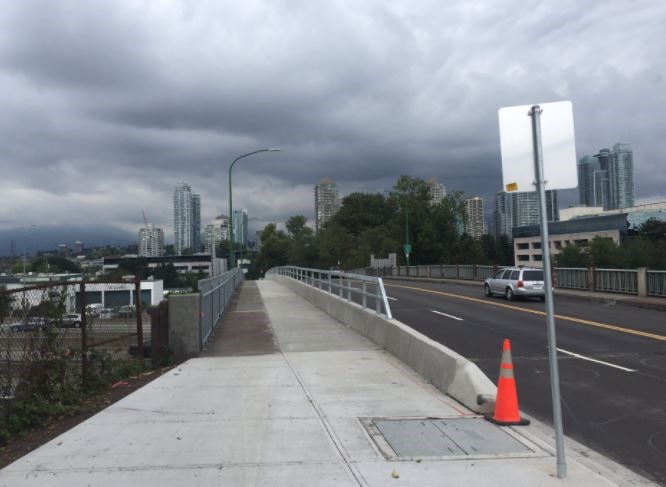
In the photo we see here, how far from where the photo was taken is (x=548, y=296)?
16.0 feet

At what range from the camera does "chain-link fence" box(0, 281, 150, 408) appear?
24.5 feet

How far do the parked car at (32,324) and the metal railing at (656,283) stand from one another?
69.6 feet

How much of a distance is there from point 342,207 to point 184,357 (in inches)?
4889

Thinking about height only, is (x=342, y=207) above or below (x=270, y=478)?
above

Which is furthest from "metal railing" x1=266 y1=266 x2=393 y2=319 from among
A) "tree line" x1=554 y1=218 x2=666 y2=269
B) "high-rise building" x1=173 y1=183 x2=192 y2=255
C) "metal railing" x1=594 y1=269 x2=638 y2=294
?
"tree line" x1=554 y1=218 x2=666 y2=269

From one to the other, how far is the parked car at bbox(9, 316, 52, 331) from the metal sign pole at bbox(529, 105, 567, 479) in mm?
6264

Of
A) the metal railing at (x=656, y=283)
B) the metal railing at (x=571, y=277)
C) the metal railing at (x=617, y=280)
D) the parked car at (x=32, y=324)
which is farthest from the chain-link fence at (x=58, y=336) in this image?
the metal railing at (x=571, y=277)

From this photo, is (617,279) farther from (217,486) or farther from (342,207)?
(342,207)

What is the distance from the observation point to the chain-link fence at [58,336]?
24.5 ft

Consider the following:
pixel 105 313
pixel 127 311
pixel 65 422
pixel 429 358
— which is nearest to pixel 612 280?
pixel 429 358

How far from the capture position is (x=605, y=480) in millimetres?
4871

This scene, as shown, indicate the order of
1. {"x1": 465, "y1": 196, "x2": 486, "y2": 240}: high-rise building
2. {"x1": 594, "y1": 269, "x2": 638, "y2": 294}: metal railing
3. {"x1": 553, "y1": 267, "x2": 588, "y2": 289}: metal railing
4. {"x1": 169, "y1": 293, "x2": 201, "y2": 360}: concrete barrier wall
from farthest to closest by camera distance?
{"x1": 465, "y1": 196, "x2": 486, "y2": 240}: high-rise building, {"x1": 553, "y1": 267, "x2": 588, "y2": 289}: metal railing, {"x1": 594, "y1": 269, "x2": 638, "y2": 294}: metal railing, {"x1": 169, "y1": 293, "x2": 201, "y2": 360}: concrete barrier wall

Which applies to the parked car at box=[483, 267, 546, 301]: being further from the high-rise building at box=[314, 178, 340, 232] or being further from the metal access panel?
the high-rise building at box=[314, 178, 340, 232]

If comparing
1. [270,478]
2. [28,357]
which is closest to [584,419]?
[270,478]
